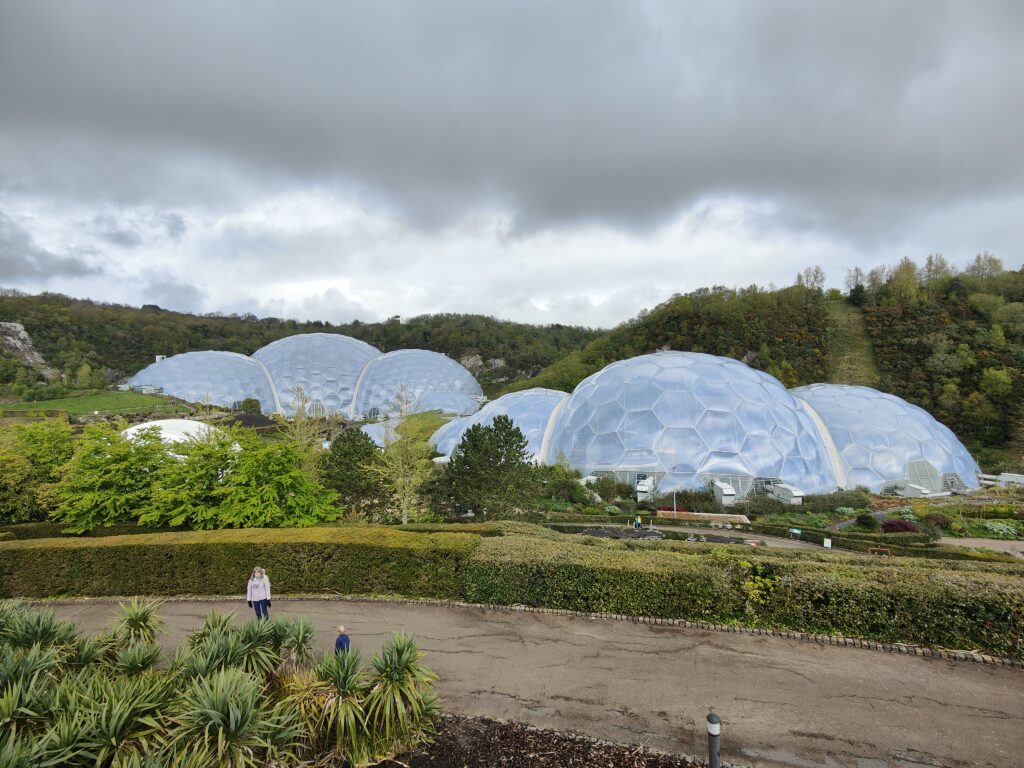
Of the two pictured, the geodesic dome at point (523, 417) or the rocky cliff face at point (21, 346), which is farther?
the rocky cliff face at point (21, 346)

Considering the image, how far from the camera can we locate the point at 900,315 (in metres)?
54.2

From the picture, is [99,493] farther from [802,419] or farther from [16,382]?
[16,382]

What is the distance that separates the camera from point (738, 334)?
5656 centimetres

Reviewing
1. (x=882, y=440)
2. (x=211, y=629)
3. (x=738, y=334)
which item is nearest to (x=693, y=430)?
(x=882, y=440)

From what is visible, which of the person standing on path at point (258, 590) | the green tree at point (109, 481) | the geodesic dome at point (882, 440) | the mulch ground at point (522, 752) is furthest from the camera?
the geodesic dome at point (882, 440)

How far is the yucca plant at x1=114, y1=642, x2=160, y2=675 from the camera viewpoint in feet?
19.0

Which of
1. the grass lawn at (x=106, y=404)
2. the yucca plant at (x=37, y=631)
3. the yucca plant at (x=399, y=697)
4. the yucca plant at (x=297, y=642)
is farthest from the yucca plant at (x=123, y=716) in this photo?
the grass lawn at (x=106, y=404)

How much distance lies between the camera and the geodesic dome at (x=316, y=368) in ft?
197

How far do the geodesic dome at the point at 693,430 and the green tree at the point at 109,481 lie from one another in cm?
2003

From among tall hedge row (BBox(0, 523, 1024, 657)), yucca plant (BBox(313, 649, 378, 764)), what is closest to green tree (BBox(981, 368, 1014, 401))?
tall hedge row (BBox(0, 523, 1024, 657))

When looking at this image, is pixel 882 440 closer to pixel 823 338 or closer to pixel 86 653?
pixel 823 338

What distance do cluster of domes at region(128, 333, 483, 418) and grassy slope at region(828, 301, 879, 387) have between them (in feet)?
135

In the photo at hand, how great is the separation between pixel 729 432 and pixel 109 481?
26711 mm

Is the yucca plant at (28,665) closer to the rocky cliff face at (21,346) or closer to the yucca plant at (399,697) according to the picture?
the yucca plant at (399,697)
